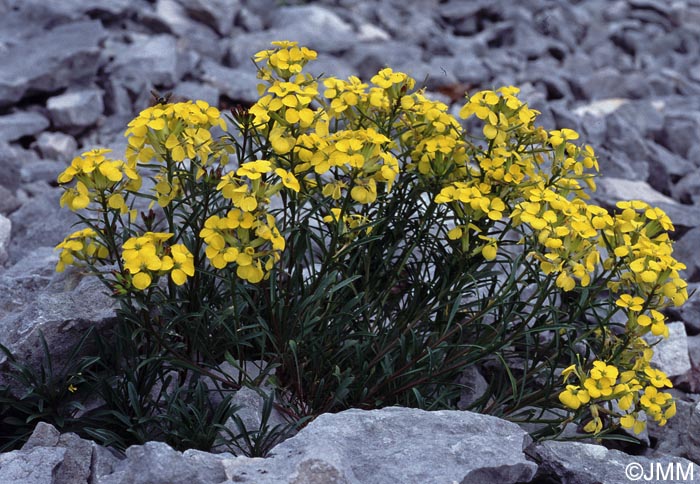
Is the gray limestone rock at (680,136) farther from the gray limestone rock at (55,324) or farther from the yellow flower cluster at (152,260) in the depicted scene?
the yellow flower cluster at (152,260)

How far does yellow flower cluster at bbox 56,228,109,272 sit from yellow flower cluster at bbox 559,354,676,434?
1.40 metres

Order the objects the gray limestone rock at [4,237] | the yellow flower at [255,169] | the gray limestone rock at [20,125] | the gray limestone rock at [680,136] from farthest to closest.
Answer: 1. the gray limestone rock at [680,136]
2. the gray limestone rock at [20,125]
3. the gray limestone rock at [4,237]
4. the yellow flower at [255,169]

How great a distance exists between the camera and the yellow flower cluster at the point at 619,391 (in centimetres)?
220

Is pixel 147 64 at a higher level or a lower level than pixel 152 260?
lower

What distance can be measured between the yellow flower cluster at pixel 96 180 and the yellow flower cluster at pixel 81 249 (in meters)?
0.27

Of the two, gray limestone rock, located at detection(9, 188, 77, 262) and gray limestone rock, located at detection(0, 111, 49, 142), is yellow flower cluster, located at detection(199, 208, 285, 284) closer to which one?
gray limestone rock, located at detection(9, 188, 77, 262)

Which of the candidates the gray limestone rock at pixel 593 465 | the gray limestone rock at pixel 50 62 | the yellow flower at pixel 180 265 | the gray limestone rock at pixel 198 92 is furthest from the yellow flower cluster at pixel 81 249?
the gray limestone rock at pixel 50 62

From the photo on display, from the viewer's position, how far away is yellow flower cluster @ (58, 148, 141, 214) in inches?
82.4

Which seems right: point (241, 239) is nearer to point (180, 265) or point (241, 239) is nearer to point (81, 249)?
point (180, 265)

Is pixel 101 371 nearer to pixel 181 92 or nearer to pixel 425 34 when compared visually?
pixel 181 92

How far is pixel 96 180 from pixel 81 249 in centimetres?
41

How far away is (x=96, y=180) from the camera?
2.12 meters

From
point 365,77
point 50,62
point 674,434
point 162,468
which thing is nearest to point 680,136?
point 365,77

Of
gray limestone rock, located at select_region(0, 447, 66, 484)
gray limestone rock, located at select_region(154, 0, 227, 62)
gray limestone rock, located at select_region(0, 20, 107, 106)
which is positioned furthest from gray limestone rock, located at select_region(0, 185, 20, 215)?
gray limestone rock, located at select_region(154, 0, 227, 62)
